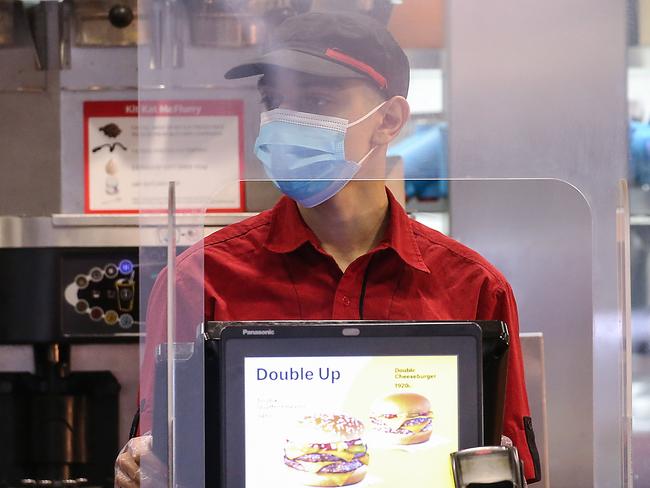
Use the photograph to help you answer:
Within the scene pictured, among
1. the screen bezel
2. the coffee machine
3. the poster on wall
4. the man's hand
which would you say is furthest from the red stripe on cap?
the coffee machine

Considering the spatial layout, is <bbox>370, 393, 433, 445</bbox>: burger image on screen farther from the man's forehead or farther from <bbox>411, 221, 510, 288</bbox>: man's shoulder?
<bbox>411, 221, 510, 288</bbox>: man's shoulder

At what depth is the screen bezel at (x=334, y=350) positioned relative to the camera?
116 cm

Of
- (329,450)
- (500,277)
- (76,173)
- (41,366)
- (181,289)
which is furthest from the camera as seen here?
(76,173)

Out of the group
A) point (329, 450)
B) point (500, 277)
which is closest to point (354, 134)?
point (329, 450)

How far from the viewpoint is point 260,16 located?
1222 millimetres

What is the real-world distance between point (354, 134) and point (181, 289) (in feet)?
0.95

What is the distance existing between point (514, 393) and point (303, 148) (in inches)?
24.5

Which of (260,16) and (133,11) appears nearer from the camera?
(260,16)

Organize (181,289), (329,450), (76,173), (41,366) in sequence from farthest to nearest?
(76,173) → (41,366) → (181,289) → (329,450)

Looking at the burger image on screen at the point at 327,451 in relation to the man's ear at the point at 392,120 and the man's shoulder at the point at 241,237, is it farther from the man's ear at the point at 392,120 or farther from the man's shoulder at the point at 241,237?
the man's shoulder at the point at 241,237

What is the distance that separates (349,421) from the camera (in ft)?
3.83

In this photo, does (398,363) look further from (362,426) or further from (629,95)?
(629,95)

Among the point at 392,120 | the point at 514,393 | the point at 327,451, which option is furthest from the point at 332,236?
the point at 327,451

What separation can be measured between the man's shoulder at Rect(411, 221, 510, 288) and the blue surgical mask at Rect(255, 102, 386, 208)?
589 millimetres
